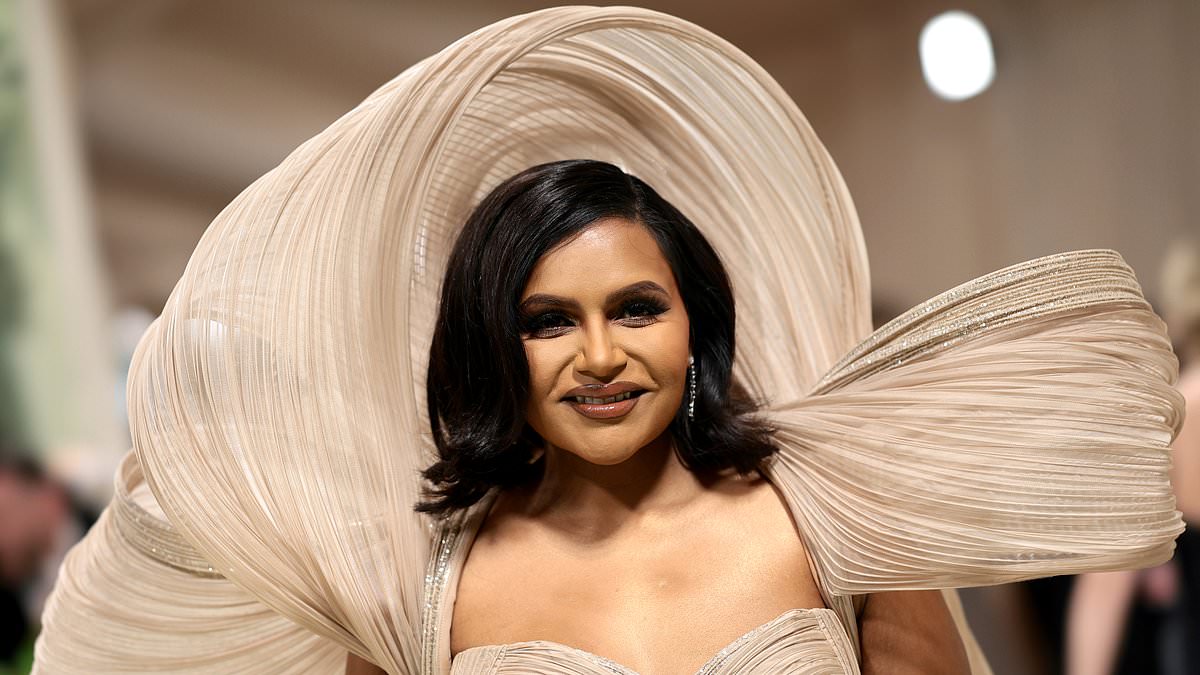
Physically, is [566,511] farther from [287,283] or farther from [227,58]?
[227,58]

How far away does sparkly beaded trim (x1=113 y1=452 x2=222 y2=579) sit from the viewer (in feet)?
4.48

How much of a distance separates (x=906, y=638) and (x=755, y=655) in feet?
0.57

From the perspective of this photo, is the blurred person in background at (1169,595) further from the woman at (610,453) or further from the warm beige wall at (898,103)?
the woman at (610,453)

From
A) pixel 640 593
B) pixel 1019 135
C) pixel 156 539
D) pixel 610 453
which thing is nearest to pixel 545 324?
pixel 610 453

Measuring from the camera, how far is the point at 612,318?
1.16 m

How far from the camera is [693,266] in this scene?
4.13 feet

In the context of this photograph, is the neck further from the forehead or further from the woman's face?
the forehead

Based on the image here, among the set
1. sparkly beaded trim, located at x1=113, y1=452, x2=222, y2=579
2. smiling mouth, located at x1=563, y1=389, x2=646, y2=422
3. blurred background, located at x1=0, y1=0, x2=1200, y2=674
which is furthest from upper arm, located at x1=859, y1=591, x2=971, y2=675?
blurred background, located at x1=0, y1=0, x2=1200, y2=674

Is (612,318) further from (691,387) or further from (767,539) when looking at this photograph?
(767,539)

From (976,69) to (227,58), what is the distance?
2.07m

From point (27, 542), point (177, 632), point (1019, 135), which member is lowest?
point (27, 542)

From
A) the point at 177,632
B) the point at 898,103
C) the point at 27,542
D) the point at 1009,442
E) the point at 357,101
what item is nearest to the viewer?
the point at 1009,442

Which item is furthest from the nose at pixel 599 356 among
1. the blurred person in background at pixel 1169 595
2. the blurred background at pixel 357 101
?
the blurred background at pixel 357 101

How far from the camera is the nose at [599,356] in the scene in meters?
1.12
